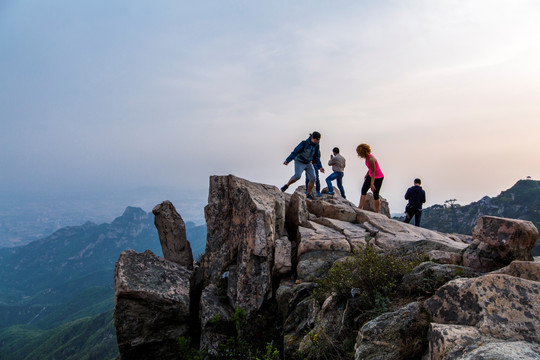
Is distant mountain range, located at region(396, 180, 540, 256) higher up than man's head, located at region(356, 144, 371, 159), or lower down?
lower down

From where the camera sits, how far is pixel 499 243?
884 centimetres

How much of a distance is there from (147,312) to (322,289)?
8.48 meters

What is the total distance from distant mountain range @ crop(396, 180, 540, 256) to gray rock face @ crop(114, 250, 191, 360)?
143 m

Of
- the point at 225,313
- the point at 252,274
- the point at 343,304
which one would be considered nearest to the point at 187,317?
the point at 225,313

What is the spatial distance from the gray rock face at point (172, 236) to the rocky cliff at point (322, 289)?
0.08 meters

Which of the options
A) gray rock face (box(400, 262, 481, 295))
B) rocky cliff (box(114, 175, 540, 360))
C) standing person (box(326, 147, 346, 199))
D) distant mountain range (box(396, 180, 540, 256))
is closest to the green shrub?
rocky cliff (box(114, 175, 540, 360))

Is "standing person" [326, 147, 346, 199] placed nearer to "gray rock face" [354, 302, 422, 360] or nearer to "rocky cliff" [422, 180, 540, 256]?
"gray rock face" [354, 302, 422, 360]

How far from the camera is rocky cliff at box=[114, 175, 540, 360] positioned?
6108mm

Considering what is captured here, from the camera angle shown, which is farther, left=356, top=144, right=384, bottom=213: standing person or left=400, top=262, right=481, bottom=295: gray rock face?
left=356, top=144, right=384, bottom=213: standing person

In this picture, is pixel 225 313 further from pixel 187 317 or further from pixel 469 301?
pixel 469 301

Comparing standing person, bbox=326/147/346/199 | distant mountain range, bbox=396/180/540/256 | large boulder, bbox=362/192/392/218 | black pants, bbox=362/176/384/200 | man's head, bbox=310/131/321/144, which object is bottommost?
distant mountain range, bbox=396/180/540/256

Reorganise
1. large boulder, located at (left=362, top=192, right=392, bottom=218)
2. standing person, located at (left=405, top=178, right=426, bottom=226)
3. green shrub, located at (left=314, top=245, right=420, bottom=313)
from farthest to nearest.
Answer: large boulder, located at (left=362, top=192, right=392, bottom=218)
standing person, located at (left=405, top=178, right=426, bottom=226)
green shrub, located at (left=314, top=245, right=420, bottom=313)

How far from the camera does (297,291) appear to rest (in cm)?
1263

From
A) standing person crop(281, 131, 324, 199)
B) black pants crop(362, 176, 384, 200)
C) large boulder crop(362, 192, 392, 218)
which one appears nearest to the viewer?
black pants crop(362, 176, 384, 200)
